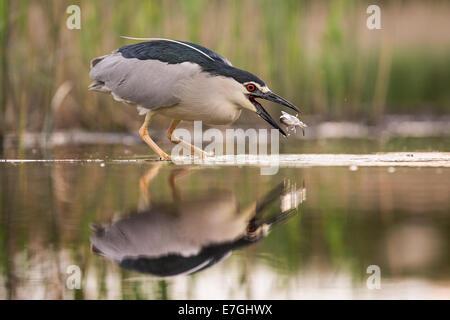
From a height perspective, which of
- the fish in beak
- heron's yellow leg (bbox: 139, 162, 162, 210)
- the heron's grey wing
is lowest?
heron's yellow leg (bbox: 139, 162, 162, 210)

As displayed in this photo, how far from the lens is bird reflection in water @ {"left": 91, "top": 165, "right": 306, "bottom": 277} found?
4.20m

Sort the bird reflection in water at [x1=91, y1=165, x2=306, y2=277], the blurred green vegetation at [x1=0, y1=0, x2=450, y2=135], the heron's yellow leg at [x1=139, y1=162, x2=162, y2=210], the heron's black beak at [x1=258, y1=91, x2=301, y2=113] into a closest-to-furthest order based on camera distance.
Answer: the bird reflection in water at [x1=91, y1=165, x2=306, y2=277] < the heron's yellow leg at [x1=139, y1=162, x2=162, y2=210] < the heron's black beak at [x1=258, y1=91, x2=301, y2=113] < the blurred green vegetation at [x1=0, y1=0, x2=450, y2=135]

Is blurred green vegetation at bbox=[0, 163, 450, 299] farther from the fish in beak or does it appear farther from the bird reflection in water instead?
the fish in beak

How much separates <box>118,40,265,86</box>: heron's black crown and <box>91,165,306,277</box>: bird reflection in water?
208cm

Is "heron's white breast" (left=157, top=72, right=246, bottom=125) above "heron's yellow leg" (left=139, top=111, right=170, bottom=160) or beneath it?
above

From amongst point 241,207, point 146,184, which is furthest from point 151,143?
point 241,207


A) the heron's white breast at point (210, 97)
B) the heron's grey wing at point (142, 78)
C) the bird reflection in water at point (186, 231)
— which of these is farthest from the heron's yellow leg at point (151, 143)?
the bird reflection in water at point (186, 231)

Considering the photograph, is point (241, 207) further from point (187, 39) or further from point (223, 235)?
point (187, 39)

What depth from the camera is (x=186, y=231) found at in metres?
4.89

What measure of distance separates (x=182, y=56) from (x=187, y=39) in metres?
3.54

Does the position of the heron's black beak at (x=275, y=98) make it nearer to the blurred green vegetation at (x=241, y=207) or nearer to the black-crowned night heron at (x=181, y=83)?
the black-crowned night heron at (x=181, y=83)

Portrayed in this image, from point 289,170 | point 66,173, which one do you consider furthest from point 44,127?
point 289,170

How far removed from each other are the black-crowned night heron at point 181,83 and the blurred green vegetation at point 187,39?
198 cm

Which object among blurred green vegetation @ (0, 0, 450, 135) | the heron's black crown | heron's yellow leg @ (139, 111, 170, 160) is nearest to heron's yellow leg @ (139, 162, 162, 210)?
heron's yellow leg @ (139, 111, 170, 160)
